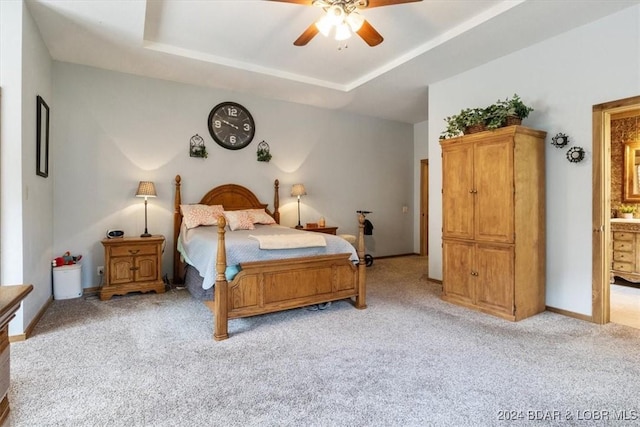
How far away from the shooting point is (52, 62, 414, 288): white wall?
4285 millimetres

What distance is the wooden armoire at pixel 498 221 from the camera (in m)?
3.33

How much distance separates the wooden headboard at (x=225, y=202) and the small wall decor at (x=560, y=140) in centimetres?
380

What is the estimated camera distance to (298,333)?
3.01 meters

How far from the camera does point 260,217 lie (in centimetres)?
500

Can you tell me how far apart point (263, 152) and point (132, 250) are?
7.97 feet

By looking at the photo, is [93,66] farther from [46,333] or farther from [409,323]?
[409,323]

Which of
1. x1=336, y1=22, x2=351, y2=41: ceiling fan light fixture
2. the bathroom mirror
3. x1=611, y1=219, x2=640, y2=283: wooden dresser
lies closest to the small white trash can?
x1=336, y1=22, x2=351, y2=41: ceiling fan light fixture

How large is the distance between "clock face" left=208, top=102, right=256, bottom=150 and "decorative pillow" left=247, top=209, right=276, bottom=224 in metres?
1.08

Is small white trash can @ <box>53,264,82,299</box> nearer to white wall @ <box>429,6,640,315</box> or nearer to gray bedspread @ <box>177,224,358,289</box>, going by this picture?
gray bedspread @ <box>177,224,358,289</box>

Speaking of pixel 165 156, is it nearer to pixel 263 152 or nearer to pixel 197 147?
pixel 197 147

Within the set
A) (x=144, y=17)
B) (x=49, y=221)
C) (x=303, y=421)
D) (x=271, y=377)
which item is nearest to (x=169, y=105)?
(x=144, y=17)

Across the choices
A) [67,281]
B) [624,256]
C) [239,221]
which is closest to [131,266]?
[67,281]

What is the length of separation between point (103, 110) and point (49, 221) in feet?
5.07

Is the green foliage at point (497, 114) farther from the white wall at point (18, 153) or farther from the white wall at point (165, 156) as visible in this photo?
the white wall at point (18, 153)
